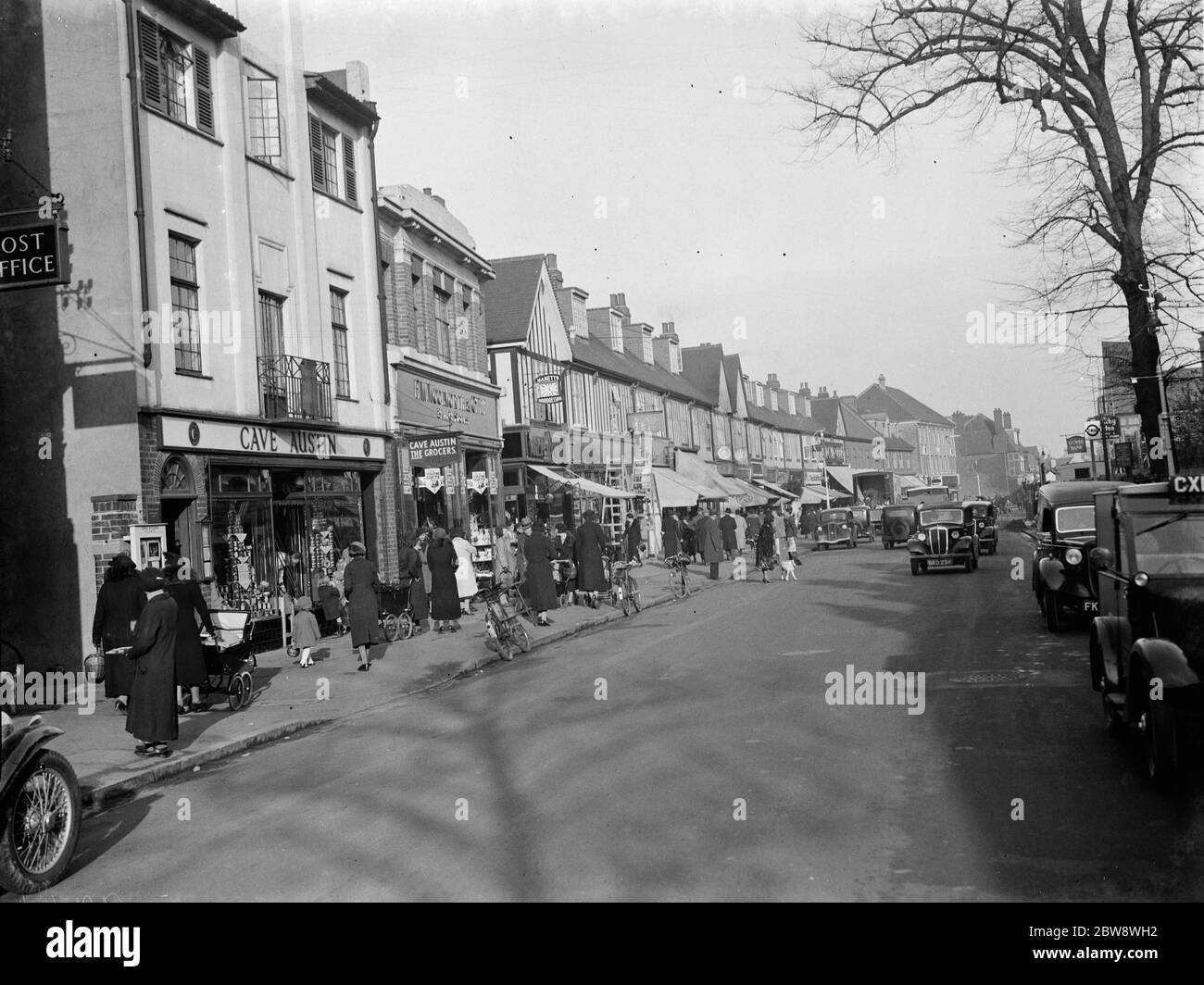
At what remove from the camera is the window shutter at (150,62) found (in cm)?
1589

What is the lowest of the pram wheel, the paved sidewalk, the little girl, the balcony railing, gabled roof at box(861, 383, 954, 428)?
the paved sidewalk

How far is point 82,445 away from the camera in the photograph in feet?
49.7

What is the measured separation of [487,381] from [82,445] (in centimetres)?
1520

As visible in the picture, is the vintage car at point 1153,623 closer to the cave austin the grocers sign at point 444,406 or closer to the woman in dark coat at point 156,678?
the woman in dark coat at point 156,678

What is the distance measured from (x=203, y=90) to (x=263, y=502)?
261 inches

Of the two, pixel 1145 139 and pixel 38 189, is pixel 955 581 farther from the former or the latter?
pixel 38 189

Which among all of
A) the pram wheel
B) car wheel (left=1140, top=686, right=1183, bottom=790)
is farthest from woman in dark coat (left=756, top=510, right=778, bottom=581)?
car wheel (left=1140, top=686, right=1183, bottom=790)

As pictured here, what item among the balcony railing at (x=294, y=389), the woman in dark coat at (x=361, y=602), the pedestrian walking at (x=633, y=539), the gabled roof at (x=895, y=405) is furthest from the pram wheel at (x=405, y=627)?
the gabled roof at (x=895, y=405)

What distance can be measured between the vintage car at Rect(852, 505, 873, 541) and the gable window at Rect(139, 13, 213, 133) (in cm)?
4038

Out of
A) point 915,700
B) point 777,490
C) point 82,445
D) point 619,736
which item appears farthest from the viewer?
point 777,490

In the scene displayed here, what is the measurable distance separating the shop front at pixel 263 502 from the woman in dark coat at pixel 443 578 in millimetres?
2330

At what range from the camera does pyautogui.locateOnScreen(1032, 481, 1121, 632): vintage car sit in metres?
13.9

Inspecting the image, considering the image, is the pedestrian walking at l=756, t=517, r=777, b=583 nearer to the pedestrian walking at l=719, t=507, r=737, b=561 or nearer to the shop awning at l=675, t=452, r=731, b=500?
the pedestrian walking at l=719, t=507, r=737, b=561
